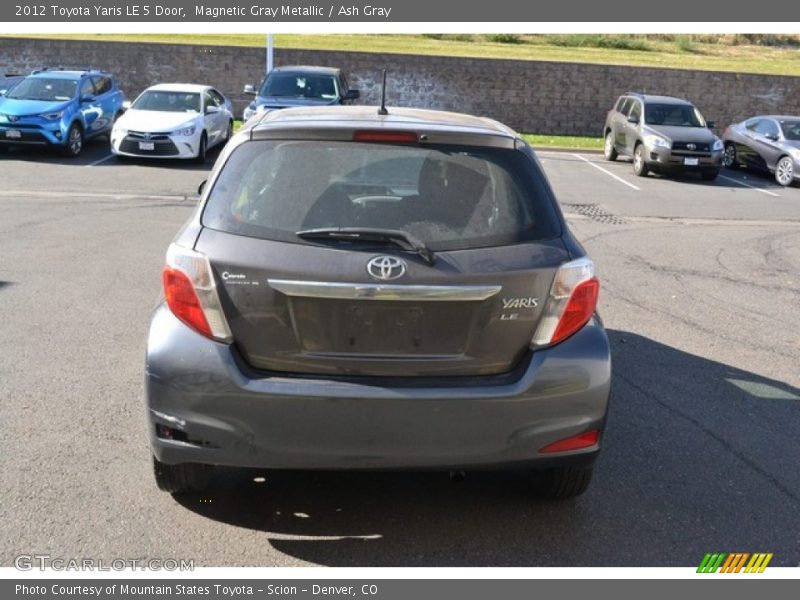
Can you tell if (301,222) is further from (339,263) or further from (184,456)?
(184,456)

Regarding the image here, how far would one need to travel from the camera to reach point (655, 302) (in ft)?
27.5

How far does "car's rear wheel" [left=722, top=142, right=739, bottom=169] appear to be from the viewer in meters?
21.9

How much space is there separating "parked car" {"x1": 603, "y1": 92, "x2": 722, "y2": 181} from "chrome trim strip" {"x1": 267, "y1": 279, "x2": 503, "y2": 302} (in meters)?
16.8

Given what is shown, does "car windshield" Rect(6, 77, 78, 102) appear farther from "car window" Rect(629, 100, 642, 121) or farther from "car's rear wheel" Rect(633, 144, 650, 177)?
"car window" Rect(629, 100, 642, 121)

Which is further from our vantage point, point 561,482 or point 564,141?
point 564,141

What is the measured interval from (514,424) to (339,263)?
979 mm

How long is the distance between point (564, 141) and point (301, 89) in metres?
9.61

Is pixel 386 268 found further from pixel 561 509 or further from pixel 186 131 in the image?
pixel 186 131

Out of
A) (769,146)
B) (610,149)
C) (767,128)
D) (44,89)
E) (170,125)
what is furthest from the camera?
(610,149)

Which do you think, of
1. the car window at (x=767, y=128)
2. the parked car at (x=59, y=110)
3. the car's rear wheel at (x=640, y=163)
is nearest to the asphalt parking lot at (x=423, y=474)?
the parked car at (x=59, y=110)

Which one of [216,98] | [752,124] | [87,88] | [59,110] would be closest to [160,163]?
[59,110]

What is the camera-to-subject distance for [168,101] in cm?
1850

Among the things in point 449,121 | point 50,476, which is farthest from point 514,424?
point 50,476

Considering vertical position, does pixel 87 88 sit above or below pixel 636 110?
below
